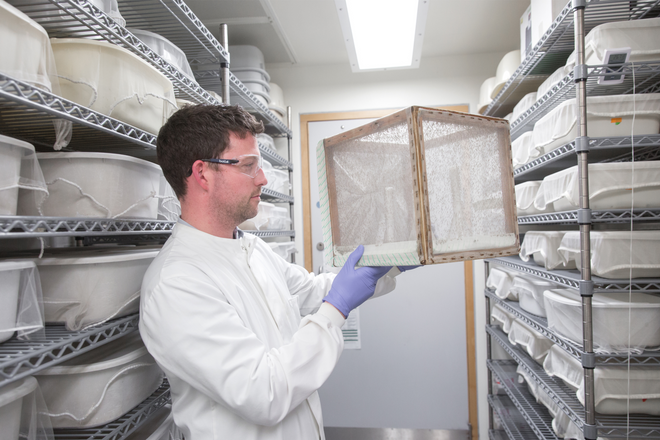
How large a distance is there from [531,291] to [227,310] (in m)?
1.43

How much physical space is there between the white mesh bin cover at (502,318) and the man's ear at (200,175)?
178 cm

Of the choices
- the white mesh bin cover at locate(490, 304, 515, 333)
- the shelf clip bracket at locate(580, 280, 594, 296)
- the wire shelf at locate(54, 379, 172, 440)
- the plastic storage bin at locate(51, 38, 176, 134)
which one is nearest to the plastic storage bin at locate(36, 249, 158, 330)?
the wire shelf at locate(54, 379, 172, 440)

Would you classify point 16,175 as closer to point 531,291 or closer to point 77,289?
point 77,289

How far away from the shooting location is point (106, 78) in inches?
35.9

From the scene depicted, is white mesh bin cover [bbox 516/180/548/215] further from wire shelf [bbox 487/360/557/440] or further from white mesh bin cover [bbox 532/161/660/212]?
wire shelf [bbox 487/360/557/440]

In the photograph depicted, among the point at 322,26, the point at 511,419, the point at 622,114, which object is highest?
the point at 322,26

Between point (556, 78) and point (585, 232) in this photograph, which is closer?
point (585, 232)

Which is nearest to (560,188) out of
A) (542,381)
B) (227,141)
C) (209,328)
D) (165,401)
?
(542,381)

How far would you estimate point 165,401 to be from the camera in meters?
1.15

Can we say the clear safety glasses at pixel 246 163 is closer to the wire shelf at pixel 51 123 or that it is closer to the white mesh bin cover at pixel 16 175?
the wire shelf at pixel 51 123

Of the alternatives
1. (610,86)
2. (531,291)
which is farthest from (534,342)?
(610,86)

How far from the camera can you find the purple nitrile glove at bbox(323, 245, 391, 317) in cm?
104

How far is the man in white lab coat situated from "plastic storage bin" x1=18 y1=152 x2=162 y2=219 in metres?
0.13

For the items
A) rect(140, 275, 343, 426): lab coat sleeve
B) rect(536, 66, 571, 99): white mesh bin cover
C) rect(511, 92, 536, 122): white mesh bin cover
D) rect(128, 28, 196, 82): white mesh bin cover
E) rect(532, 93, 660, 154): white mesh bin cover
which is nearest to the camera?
rect(140, 275, 343, 426): lab coat sleeve
